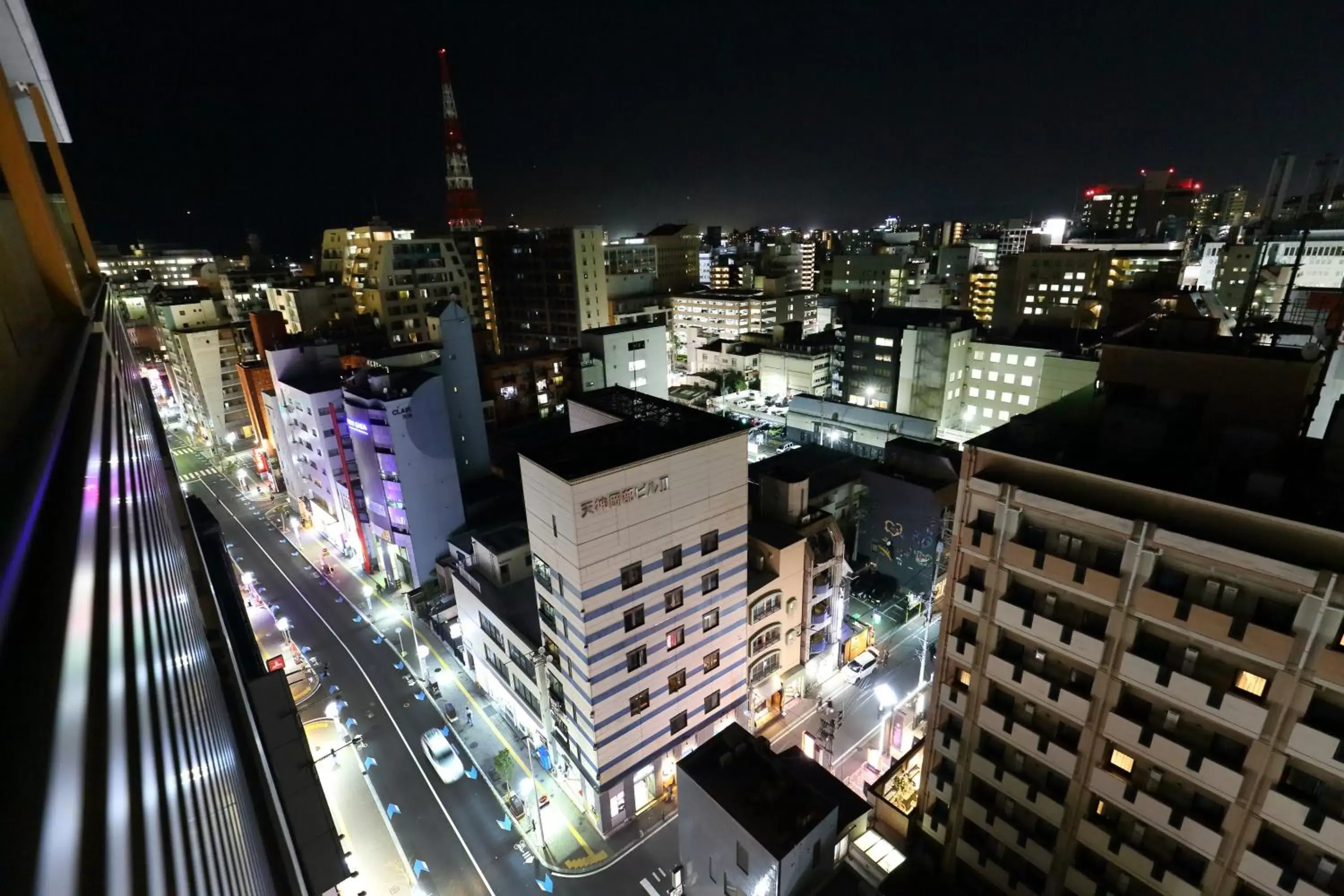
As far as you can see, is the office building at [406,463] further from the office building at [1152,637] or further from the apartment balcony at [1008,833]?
the apartment balcony at [1008,833]

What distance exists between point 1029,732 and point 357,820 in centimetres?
2303

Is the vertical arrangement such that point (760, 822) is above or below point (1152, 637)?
below

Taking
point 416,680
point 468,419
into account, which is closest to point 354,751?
point 416,680

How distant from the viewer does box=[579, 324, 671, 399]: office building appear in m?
56.1

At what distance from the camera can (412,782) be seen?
25.1 m

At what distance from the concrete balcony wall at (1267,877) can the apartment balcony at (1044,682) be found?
3334mm

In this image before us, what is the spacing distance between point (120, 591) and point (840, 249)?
16574cm

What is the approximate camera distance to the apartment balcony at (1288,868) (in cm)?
1162

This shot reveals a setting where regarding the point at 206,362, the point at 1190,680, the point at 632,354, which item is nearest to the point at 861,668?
the point at 1190,680

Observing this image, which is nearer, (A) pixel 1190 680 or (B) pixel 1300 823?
(B) pixel 1300 823

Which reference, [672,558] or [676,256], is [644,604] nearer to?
[672,558]

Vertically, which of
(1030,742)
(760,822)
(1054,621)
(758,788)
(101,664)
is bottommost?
(760,822)

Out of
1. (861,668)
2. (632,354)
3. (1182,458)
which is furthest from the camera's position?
(632,354)

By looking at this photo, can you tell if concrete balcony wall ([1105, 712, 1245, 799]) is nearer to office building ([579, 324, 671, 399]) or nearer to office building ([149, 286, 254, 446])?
office building ([579, 324, 671, 399])
